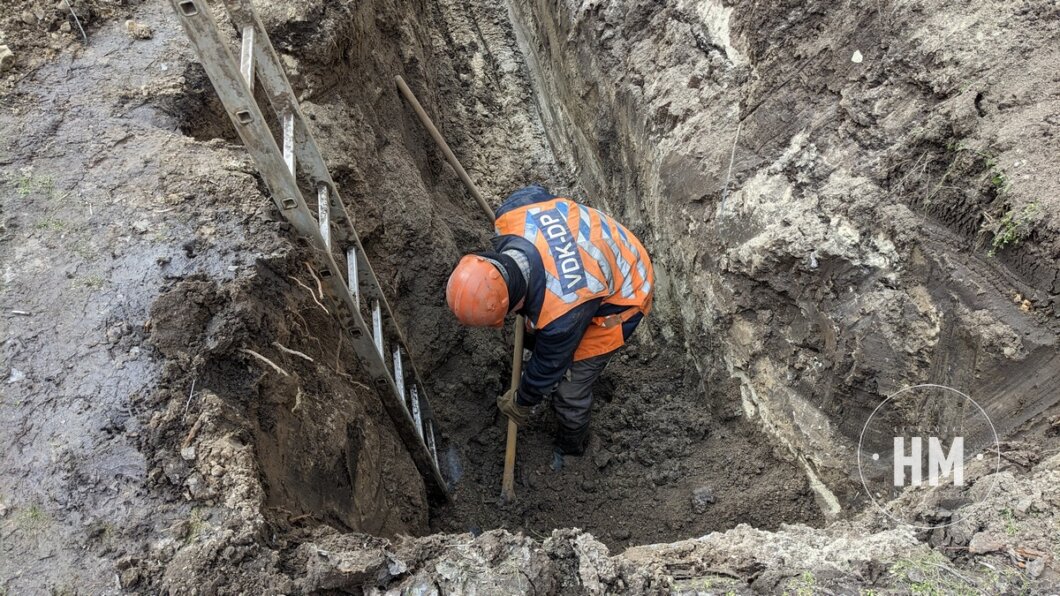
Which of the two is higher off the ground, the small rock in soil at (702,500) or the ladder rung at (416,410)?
the ladder rung at (416,410)

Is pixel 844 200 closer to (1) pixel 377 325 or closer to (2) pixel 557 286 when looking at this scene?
(2) pixel 557 286

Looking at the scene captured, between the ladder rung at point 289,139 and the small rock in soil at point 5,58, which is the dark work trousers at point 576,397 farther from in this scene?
the small rock in soil at point 5,58

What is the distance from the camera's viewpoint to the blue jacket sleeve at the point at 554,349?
9.79ft

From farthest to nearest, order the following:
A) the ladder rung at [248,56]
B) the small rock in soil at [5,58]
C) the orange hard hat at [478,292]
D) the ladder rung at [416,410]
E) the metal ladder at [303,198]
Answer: the ladder rung at [416,410] → the small rock in soil at [5,58] → the orange hard hat at [478,292] → the ladder rung at [248,56] → the metal ladder at [303,198]

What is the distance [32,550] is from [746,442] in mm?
3253

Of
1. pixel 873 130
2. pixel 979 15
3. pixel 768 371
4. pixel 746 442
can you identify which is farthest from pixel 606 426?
pixel 979 15

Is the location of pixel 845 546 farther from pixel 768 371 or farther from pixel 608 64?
pixel 608 64

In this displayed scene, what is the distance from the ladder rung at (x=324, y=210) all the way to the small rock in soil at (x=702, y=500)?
2456 mm

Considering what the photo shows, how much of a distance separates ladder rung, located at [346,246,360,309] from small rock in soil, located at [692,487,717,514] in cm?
220

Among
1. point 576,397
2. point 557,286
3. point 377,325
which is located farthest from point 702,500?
point 377,325

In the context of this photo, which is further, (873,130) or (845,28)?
(845,28)

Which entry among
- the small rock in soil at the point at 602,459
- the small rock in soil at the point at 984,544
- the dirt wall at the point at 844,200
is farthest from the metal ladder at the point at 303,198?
the small rock in soil at the point at 984,544

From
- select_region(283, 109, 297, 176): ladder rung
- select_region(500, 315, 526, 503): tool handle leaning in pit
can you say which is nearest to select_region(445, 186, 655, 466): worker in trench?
select_region(500, 315, 526, 503): tool handle leaning in pit

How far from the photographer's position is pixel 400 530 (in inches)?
112
